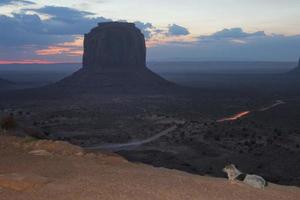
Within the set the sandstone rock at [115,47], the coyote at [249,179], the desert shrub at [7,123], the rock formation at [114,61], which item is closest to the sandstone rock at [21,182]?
the coyote at [249,179]

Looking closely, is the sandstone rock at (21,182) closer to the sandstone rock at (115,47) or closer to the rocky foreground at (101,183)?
the rocky foreground at (101,183)

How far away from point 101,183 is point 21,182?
178 centimetres

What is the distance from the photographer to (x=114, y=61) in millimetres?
132750

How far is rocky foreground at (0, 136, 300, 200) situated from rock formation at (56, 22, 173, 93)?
102m

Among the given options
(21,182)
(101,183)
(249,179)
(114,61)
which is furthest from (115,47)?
(21,182)

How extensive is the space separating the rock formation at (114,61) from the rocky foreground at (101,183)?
10250 centimetres

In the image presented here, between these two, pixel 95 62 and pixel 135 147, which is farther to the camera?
pixel 95 62

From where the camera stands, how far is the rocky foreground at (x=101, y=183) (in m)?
10.3

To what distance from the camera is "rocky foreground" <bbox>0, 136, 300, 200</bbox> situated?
1028 cm

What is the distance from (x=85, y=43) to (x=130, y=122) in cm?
9068

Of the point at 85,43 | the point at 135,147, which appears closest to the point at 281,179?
the point at 135,147

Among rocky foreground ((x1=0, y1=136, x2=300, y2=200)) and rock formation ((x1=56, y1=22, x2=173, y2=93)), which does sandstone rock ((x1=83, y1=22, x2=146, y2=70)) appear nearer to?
rock formation ((x1=56, y1=22, x2=173, y2=93))

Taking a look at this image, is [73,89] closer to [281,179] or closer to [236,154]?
[236,154]

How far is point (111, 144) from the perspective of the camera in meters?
39.9
